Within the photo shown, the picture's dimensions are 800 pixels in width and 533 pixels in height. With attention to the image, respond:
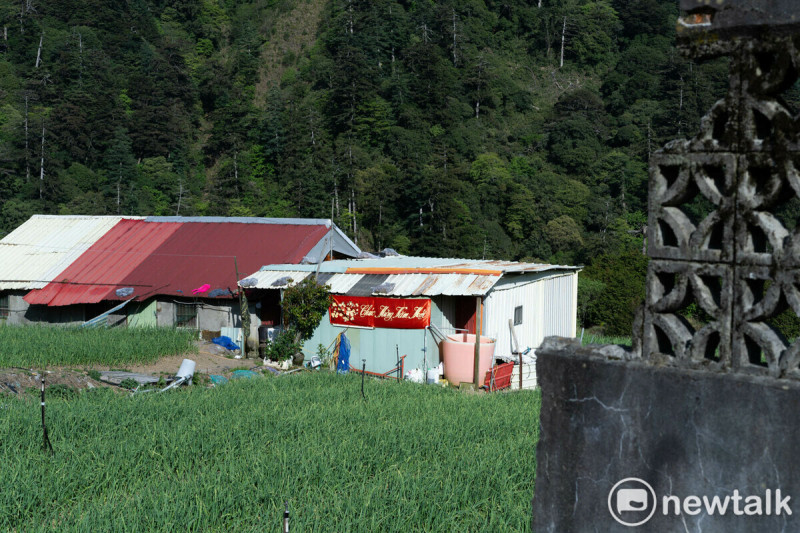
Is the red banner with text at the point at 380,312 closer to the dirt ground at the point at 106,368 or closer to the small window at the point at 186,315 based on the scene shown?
the dirt ground at the point at 106,368

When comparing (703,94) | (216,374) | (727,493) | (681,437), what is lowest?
(216,374)

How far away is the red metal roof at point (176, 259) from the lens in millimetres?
24078

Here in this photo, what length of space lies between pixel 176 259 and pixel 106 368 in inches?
385

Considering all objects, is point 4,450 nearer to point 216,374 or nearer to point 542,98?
point 216,374

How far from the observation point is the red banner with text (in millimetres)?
17797

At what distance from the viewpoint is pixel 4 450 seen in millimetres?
8102

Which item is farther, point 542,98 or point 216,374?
point 542,98

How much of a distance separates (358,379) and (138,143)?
62.8m

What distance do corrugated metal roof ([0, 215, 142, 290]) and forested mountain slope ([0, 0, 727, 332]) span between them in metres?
21.8

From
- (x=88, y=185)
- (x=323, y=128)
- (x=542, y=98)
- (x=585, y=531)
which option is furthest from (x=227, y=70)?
(x=585, y=531)

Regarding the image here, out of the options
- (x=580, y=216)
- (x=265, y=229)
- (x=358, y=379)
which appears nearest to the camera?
(x=358, y=379)

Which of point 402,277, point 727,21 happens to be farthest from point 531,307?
point 727,21

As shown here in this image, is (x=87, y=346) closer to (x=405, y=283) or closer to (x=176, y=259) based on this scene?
(x=405, y=283)

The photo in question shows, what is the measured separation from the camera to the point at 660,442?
8.44 ft
